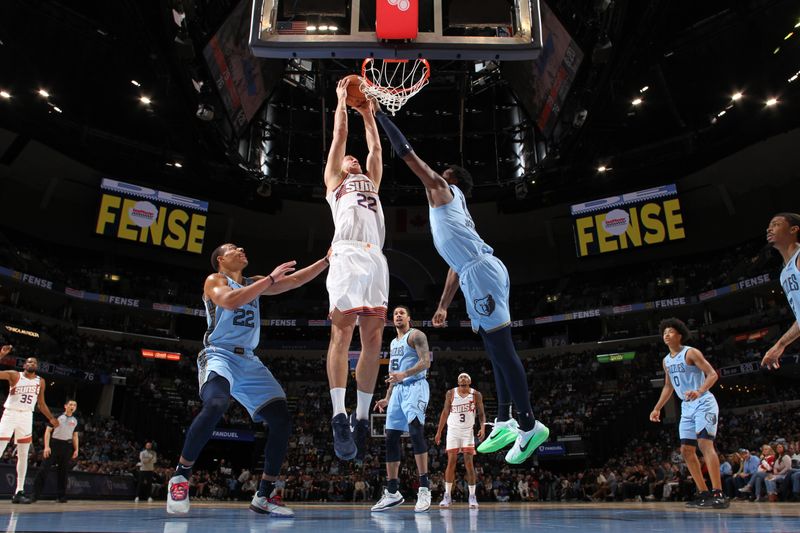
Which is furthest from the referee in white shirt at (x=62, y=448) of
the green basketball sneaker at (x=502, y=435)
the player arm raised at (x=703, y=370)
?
the player arm raised at (x=703, y=370)

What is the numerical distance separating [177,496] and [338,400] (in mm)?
1513

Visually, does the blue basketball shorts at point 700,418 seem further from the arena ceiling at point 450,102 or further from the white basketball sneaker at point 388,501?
the arena ceiling at point 450,102

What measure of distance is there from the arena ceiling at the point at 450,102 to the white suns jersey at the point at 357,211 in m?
10.8

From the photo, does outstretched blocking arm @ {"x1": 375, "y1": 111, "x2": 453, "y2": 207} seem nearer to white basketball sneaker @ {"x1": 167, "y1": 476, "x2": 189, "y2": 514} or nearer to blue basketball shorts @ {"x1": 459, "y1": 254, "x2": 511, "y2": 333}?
blue basketball shorts @ {"x1": 459, "y1": 254, "x2": 511, "y2": 333}

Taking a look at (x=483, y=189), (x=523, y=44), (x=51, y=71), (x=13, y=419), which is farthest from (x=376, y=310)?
(x=483, y=189)

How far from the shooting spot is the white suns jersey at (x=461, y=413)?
385 inches

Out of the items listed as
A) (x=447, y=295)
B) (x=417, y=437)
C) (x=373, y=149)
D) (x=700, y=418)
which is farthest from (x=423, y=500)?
(x=373, y=149)

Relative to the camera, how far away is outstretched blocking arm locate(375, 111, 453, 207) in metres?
5.11

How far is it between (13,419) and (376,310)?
7000mm

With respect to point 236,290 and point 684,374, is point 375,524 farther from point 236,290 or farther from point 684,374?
point 684,374

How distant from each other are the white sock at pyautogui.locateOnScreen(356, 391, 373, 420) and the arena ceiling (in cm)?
1212

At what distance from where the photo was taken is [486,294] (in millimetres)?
5254

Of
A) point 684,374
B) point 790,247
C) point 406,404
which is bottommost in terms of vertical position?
point 406,404

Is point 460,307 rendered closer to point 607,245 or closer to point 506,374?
point 607,245
